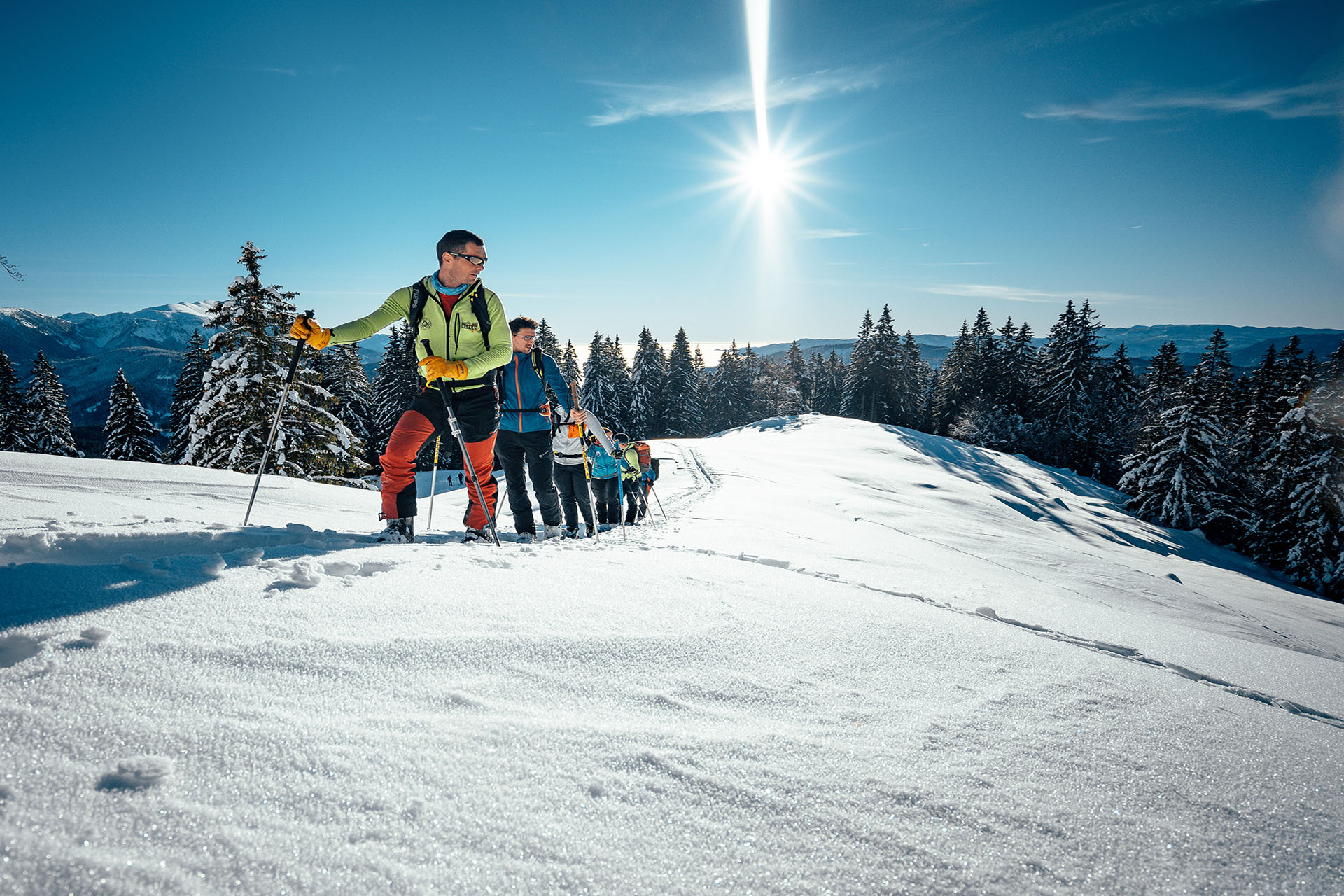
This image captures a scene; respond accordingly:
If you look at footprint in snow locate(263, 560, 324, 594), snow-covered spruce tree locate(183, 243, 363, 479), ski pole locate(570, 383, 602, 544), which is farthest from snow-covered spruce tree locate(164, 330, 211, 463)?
footprint in snow locate(263, 560, 324, 594)

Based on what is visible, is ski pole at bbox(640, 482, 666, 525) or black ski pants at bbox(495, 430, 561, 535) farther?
ski pole at bbox(640, 482, 666, 525)

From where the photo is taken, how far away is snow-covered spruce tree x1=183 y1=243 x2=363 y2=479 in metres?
15.0

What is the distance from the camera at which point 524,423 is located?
5.64 m

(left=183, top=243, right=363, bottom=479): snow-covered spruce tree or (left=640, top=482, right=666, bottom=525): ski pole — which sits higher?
(left=183, top=243, right=363, bottom=479): snow-covered spruce tree

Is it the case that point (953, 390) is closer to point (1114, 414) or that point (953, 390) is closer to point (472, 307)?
point (1114, 414)

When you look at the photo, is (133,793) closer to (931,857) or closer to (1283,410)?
(931,857)

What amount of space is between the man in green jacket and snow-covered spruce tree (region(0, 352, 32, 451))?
37.3m

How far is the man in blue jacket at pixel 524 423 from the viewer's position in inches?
221

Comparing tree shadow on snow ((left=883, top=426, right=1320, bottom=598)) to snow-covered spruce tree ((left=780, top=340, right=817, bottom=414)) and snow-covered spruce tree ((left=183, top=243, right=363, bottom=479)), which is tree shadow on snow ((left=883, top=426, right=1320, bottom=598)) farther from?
snow-covered spruce tree ((left=780, top=340, right=817, bottom=414))

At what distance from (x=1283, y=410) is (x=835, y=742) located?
131 ft

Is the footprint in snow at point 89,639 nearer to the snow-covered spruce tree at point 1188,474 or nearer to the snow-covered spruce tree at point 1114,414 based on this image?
the snow-covered spruce tree at point 1188,474

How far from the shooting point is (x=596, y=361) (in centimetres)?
4722

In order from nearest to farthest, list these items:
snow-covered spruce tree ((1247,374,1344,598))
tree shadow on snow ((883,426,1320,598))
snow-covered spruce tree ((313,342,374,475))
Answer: tree shadow on snow ((883,426,1320,598)) → snow-covered spruce tree ((1247,374,1344,598)) → snow-covered spruce tree ((313,342,374,475))

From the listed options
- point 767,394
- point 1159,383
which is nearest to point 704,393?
point 767,394
